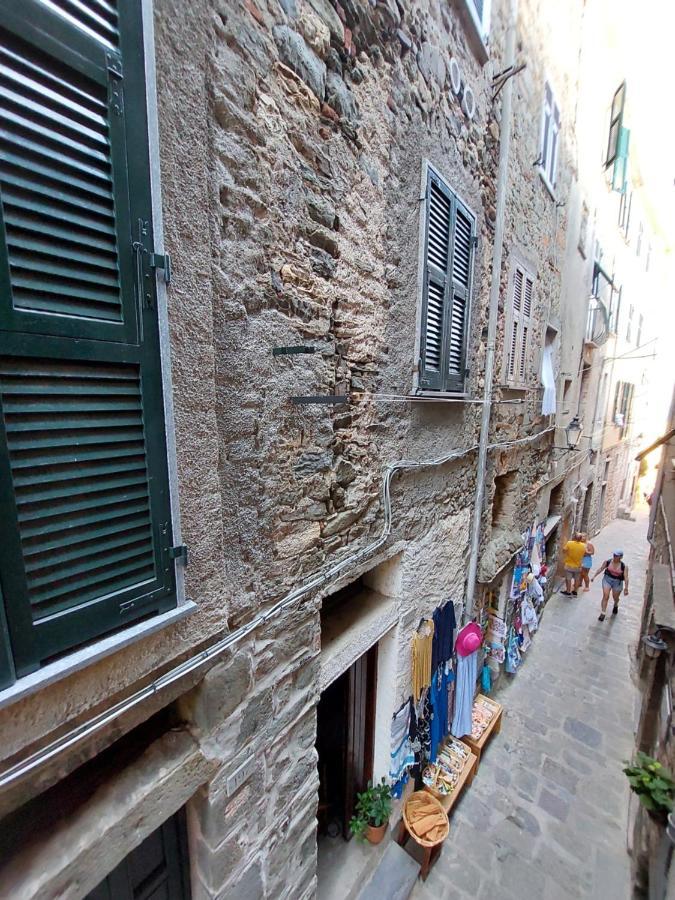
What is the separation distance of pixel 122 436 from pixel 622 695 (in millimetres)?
8397

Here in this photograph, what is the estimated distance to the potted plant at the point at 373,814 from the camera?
339 cm

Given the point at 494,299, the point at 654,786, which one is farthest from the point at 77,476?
the point at 654,786

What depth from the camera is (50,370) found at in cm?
102

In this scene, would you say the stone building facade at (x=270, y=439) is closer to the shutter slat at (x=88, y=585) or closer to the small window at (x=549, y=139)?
the shutter slat at (x=88, y=585)

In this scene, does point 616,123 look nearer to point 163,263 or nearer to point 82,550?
point 163,263

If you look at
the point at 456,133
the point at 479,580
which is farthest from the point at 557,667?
the point at 456,133

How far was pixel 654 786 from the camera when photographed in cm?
311

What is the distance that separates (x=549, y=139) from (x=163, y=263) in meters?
6.81

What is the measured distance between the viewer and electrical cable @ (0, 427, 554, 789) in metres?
1.09

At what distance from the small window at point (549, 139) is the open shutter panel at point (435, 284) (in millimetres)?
3529

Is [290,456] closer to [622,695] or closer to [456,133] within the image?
[456,133]

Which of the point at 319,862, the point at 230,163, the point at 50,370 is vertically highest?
the point at 230,163

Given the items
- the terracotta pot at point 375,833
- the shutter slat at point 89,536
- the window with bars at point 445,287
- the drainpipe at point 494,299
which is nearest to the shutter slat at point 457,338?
the window with bars at point 445,287

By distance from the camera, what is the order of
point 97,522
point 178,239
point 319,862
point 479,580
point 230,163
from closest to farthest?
point 97,522
point 178,239
point 230,163
point 319,862
point 479,580
